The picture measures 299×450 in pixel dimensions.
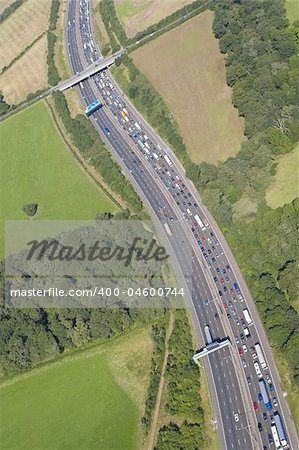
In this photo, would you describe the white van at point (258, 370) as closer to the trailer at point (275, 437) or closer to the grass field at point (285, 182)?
the trailer at point (275, 437)

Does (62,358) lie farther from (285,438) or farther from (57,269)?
(285,438)

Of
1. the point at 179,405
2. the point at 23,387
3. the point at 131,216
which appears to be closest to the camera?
the point at 179,405

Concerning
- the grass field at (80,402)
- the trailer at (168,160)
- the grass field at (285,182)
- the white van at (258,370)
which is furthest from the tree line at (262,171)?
the grass field at (80,402)

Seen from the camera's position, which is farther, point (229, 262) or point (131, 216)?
point (131, 216)

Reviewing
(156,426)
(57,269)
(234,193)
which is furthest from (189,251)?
(156,426)

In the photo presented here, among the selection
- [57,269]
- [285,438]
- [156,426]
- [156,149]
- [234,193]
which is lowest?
[285,438]

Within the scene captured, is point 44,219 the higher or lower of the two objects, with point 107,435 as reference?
higher

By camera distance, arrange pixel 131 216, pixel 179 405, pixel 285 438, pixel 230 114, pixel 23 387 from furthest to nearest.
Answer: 1. pixel 230 114
2. pixel 131 216
3. pixel 23 387
4. pixel 179 405
5. pixel 285 438
